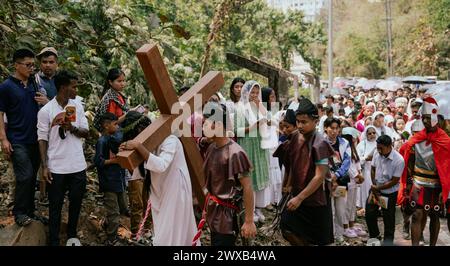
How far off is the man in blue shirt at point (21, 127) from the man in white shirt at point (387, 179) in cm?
409

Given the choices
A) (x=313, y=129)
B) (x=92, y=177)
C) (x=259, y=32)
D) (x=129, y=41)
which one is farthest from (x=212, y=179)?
(x=259, y=32)

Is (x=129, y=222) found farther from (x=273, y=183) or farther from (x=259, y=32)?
(x=259, y=32)

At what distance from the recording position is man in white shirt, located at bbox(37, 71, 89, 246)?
16.6 ft

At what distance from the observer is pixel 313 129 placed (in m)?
4.99

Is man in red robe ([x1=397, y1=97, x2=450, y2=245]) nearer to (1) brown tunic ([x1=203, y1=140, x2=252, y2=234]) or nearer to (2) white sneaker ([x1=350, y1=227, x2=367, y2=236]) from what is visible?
(2) white sneaker ([x1=350, y1=227, x2=367, y2=236])

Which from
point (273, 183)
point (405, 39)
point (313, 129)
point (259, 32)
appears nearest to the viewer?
point (313, 129)

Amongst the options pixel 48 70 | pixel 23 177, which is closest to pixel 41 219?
pixel 23 177

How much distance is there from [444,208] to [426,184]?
56 cm

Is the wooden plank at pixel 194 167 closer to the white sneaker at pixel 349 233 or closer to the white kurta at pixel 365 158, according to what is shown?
the white sneaker at pixel 349 233

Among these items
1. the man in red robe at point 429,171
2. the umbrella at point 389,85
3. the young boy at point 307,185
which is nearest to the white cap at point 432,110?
the man in red robe at point 429,171

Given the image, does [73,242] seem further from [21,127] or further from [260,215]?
[260,215]

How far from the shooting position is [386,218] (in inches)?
264

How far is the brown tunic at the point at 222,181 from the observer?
4.39m
